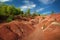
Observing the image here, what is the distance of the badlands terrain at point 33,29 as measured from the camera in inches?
227

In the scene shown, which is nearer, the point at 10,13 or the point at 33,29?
the point at 33,29

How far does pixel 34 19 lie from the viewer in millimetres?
7176

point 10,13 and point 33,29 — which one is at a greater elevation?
point 10,13

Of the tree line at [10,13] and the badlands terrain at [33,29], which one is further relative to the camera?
the tree line at [10,13]

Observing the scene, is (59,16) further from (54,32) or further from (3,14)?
(3,14)

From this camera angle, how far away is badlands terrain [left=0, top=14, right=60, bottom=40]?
18.9 feet

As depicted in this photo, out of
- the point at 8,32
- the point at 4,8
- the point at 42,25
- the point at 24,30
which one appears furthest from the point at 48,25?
the point at 4,8

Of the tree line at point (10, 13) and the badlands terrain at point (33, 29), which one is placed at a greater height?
the tree line at point (10, 13)

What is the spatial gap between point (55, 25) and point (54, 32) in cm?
33

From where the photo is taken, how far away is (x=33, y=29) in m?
6.73

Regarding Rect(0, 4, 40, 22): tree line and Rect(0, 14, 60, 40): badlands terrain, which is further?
Rect(0, 4, 40, 22): tree line

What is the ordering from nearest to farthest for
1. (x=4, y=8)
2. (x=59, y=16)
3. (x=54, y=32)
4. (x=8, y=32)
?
→ (x=54, y=32), (x=8, y=32), (x=59, y=16), (x=4, y=8)

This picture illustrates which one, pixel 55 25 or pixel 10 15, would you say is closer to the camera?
pixel 55 25

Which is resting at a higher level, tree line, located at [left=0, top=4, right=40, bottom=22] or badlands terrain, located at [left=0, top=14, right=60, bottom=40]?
tree line, located at [left=0, top=4, right=40, bottom=22]
